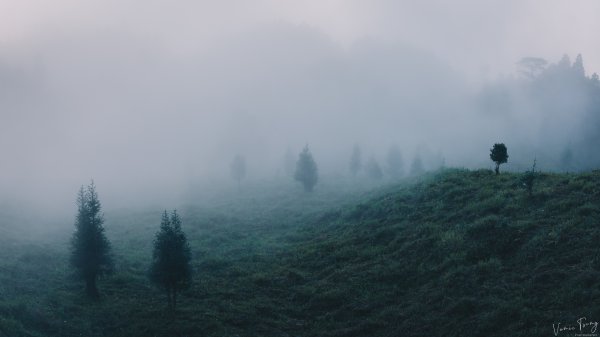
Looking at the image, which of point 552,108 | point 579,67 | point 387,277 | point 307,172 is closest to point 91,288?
point 387,277

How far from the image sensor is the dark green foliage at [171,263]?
29.8 m

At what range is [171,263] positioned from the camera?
97.9ft

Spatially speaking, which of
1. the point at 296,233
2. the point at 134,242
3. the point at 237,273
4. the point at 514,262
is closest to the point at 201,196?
the point at 134,242

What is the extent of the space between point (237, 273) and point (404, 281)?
16129mm

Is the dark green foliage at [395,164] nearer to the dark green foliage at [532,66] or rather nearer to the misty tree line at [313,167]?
the misty tree line at [313,167]

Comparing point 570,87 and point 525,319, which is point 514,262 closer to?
point 525,319

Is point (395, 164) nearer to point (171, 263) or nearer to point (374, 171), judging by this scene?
point (374, 171)

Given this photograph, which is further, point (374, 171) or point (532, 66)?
point (532, 66)

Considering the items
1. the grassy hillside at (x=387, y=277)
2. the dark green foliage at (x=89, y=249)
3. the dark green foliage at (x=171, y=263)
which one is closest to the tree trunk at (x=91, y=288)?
the dark green foliage at (x=89, y=249)

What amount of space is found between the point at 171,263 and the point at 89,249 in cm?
909

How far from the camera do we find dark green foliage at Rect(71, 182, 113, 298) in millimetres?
33250

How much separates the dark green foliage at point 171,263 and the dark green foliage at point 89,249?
6328 mm

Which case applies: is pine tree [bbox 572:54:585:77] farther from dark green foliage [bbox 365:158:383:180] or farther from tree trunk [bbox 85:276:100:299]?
tree trunk [bbox 85:276:100:299]

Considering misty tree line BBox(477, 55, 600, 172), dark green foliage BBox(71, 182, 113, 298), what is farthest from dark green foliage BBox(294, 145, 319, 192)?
misty tree line BBox(477, 55, 600, 172)
